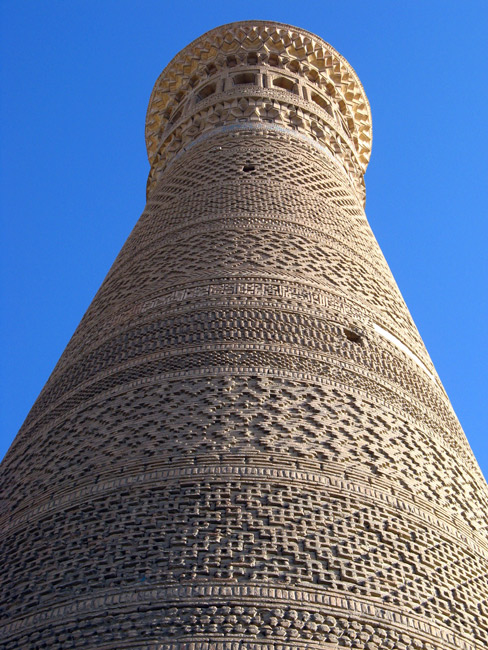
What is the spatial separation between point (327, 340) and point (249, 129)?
2.20 m

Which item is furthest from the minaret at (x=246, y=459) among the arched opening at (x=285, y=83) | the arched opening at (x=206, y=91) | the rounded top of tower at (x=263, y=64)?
the rounded top of tower at (x=263, y=64)

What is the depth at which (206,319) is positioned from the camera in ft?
10.6

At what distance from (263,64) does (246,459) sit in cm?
391

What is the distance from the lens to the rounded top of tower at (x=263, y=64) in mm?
5914

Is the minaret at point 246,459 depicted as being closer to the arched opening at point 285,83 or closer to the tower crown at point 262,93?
the tower crown at point 262,93

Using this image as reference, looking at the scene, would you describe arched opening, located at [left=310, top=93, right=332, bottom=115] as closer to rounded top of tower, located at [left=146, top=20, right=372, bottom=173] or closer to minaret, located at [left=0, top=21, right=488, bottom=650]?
rounded top of tower, located at [left=146, top=20, right=372, bottom=173]

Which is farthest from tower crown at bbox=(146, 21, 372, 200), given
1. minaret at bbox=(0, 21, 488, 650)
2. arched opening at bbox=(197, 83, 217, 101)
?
minaret at bbox=(0, 21, 488, 650)

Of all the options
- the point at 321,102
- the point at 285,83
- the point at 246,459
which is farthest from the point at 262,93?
the point at 246,459

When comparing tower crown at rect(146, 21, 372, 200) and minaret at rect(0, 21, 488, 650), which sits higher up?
tower crown at rect(146, 21, 372, 200)

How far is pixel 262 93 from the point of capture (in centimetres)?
534

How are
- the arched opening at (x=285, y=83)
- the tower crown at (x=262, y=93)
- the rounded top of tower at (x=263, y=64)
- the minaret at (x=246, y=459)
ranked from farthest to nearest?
the rounded top of tower at (x=263, y=64) → the arched opening at (x=285, y=83) → the tower crown at (x=262, y=93) → the minaret at (x=246, y=459)

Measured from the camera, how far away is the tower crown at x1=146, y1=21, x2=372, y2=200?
5.33 metres

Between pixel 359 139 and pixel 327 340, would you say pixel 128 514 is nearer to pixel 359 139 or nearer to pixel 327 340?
pixel 327 340

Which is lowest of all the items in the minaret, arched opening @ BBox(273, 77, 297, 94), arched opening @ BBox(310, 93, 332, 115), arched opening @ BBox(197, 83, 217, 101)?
the minaret
